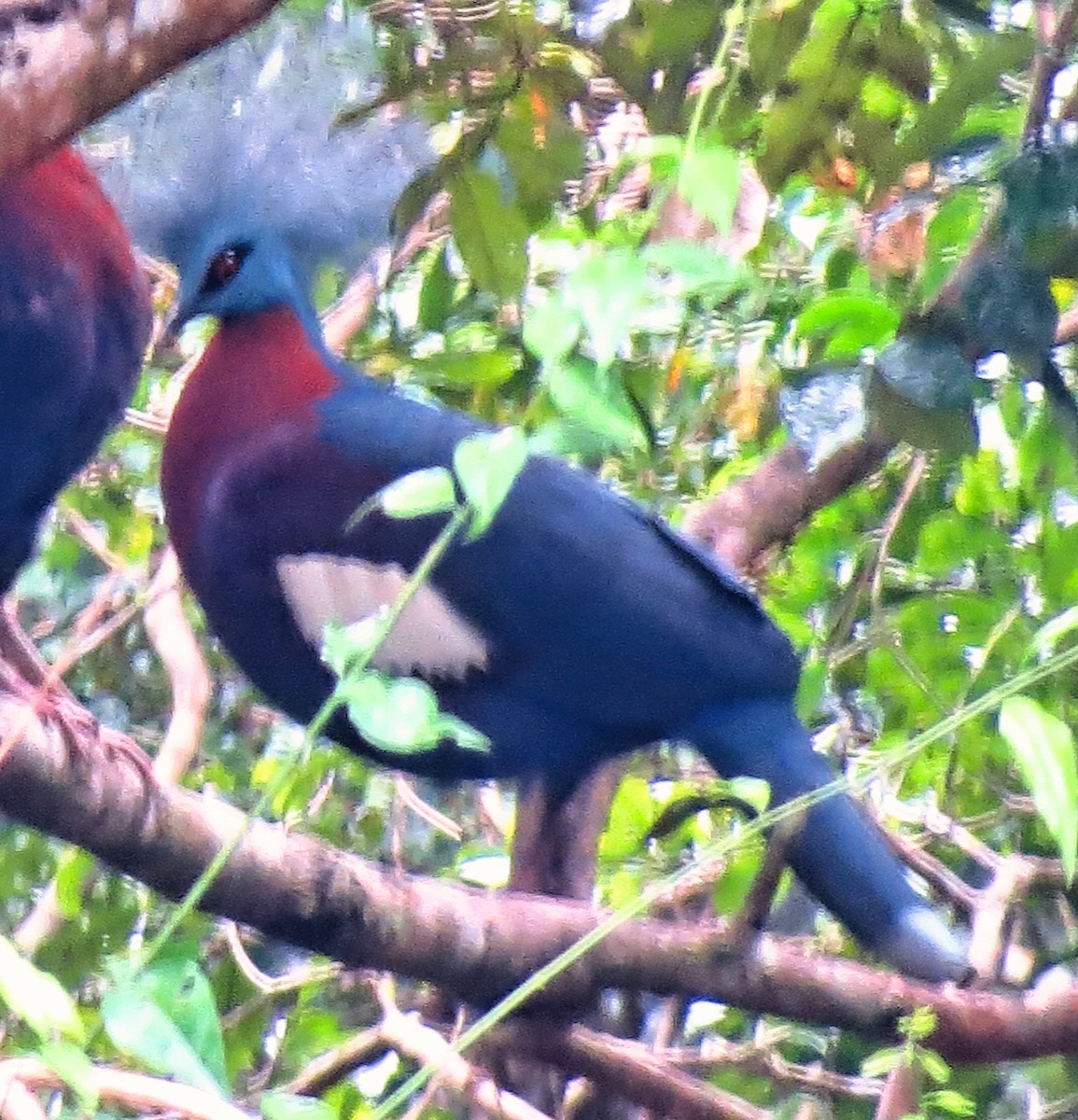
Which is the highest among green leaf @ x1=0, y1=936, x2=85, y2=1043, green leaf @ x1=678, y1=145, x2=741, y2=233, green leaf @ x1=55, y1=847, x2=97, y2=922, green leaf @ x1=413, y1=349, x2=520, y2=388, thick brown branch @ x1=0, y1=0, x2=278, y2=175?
thick brown branch @ x1=0, y1=0, x2=278, y2=175

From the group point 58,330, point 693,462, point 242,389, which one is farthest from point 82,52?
point 693,462

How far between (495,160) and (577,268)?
539 mm

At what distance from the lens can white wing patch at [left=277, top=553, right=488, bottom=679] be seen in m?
1.12

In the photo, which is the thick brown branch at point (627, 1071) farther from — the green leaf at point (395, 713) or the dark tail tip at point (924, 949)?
the green leaf at point (395, 713)

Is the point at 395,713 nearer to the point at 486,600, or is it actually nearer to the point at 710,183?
the point at 710,183

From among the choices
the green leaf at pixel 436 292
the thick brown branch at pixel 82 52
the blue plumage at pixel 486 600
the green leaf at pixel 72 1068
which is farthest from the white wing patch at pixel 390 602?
the green leaf at pixel 72 1068

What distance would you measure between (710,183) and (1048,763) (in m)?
0.22

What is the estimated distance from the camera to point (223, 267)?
1.15 metres

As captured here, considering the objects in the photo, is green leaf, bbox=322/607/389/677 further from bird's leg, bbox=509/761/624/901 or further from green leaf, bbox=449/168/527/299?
bird's leg, bbox=509/761/624/901

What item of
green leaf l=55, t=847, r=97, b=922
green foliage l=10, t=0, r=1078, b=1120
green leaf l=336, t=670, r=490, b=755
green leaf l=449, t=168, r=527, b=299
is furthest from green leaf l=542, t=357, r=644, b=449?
green leaf l=55, t=847, r=97, b=922

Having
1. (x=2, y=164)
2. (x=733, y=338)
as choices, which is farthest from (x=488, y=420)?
(x=2, y=164)

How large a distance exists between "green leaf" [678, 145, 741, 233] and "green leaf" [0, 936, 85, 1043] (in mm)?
317

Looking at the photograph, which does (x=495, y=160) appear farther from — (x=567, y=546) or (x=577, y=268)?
(x=577, y=268)

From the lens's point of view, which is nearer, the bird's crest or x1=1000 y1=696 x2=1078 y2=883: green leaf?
x1=1000 y1=696 x2=1078 y2=883: green leaf
